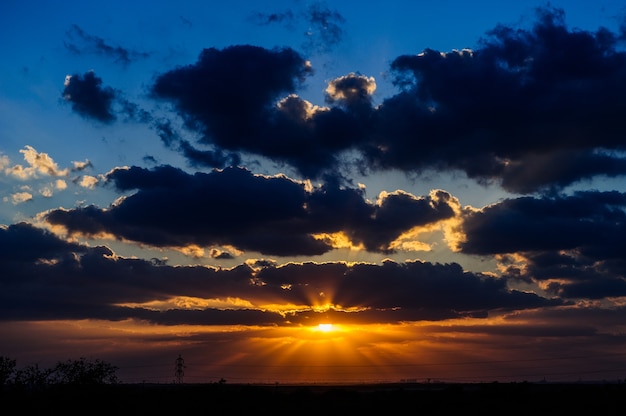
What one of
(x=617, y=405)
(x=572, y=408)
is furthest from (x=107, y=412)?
(x=617, y=405)

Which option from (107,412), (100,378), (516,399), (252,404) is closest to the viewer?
(107,412)

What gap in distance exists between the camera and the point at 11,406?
133625 millimetres

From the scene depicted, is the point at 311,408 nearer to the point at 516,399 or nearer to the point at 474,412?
the point at 474,412

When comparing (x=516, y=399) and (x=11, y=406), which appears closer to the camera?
(x=11, y=406)

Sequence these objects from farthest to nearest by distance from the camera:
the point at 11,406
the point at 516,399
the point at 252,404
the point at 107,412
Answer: the point at 516,399 < the point at 252,404 < the point at 107,412 < the point at 11,406

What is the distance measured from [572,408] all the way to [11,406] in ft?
377

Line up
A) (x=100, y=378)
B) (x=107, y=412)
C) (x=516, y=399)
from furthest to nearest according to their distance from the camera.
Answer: (x=516, y=399) < (x=100, y=378) < (x=107, y=412)

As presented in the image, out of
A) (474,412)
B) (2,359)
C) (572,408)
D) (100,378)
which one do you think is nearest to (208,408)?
(100,378)

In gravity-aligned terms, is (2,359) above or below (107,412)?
above

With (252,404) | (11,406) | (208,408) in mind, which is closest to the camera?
(11,406)

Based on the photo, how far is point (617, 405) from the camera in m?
162

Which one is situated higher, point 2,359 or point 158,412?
point 2,359

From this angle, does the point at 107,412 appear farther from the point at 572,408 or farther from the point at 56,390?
the point at 572,408

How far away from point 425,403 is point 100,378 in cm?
7906
